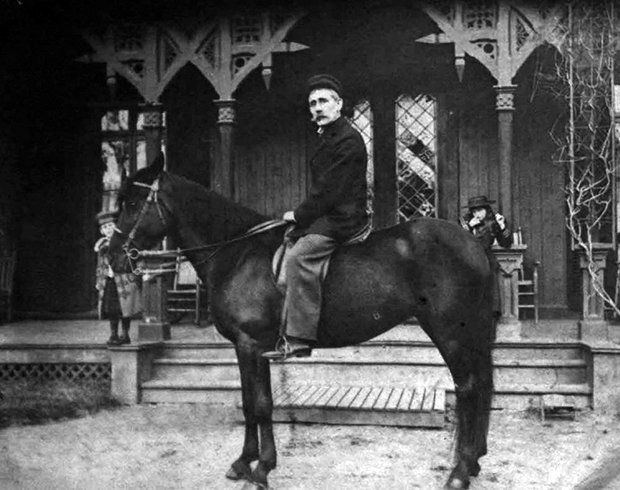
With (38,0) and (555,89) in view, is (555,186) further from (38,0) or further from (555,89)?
(38,0)

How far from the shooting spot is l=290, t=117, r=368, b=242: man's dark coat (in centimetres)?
466

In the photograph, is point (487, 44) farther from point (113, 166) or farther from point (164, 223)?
point (113, 166)

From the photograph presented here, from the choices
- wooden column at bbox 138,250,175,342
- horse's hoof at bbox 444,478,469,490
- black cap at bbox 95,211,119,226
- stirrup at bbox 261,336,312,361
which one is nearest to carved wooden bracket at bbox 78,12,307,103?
black cap at bbox 95,211,119,226

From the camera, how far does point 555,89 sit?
9.90 metres

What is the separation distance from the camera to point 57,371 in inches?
324

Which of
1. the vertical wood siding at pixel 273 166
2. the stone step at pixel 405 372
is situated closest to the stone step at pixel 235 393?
the stone step at pixel 405 372

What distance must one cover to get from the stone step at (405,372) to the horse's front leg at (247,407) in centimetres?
250

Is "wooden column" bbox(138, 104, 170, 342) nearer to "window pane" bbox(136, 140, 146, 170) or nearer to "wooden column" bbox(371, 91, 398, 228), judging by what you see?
"window pane" bbox(136, 140, 146, 170)

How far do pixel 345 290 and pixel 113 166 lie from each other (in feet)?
24.2

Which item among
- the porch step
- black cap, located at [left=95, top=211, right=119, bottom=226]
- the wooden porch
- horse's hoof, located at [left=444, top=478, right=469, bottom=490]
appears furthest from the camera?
black cap, located at [left=95, top=211, right=119, bottom=226]

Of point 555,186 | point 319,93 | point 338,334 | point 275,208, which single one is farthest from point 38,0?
point 555,186

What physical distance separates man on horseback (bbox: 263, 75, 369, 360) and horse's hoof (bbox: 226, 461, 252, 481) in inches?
33.1

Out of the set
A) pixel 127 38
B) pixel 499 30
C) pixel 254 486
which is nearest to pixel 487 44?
pixel 499 30

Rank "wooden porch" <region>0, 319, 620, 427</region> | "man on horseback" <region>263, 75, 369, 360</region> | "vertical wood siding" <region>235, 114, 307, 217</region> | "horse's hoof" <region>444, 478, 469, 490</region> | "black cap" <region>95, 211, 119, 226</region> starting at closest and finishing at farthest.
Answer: "horse's hoof" <region>444, 478, 469, 490</region> < "man on horseback" <region>263, 75, 369, 360</region> < "wooden porch" <region>0, 319, 620, 427</region> < "black cap" <region>95, 211, 119, 226</region> < "vertical wood siding" <region>235, 114, 307, 217</region>
